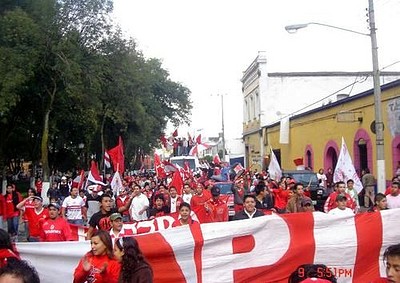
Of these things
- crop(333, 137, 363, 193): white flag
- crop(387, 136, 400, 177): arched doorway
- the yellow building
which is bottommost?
crop(333, 137, 363, 193): white flag

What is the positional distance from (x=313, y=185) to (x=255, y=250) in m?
15.4

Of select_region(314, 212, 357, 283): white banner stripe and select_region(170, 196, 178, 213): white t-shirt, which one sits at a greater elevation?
select_region(170, 196, 178, 213): white t-shirt

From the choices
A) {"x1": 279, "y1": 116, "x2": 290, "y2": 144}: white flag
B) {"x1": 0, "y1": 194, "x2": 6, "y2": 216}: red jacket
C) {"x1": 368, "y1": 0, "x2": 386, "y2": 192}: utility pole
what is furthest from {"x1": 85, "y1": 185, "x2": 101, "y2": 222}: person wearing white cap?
{"x1": 279, "y1": 116, "x2": 290, "y2": 144}: white flag

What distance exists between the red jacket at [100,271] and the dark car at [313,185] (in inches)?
597

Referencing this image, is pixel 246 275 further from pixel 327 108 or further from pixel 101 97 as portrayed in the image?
pixel 101 97

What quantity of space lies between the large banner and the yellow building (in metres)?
14.5

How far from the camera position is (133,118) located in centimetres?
4206

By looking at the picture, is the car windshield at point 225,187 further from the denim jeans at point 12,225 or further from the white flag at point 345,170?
the denim jeans at point 12,225

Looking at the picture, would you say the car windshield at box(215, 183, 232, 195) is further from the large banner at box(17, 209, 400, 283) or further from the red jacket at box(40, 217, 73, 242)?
→ the large banner at box(17, 209, 400, 283)

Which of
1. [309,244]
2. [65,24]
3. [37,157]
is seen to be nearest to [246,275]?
[309,244]

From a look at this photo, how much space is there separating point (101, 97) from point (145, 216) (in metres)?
19.9

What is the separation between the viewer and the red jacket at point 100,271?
5281 millimetres

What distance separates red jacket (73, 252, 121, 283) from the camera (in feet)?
17.3

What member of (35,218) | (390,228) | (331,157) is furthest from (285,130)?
(390,228)
